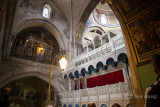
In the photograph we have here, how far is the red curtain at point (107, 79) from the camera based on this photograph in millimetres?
9156

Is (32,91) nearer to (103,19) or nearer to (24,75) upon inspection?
(24,75)

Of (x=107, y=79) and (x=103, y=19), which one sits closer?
(x=107, y=79)

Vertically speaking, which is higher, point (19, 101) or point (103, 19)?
point (103, 19)

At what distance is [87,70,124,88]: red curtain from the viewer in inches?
360

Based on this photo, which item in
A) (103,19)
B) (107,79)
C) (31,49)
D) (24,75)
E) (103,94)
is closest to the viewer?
(103,94)

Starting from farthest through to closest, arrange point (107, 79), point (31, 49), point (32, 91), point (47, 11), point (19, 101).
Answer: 1. point (32, 91)
2. point (47, 11)
3. point (19, 101)
4. point (31, 49)
5. point (107, 79)

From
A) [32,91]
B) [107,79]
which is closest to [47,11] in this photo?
[32,91]

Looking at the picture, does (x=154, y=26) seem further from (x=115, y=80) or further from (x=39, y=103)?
(x=39, y=103)

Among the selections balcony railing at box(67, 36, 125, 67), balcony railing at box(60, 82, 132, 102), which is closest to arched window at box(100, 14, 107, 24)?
balcony railing at box(67, 36, 125, 67)

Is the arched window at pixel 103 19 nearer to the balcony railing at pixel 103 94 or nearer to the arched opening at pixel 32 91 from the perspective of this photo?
the balcony railing at pixel 103 94

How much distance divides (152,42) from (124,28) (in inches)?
49.6

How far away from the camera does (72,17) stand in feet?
52.9

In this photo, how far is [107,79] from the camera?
10023 mm

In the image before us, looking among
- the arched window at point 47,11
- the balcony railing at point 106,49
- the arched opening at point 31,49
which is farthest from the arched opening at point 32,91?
the arched window at point 47,11
